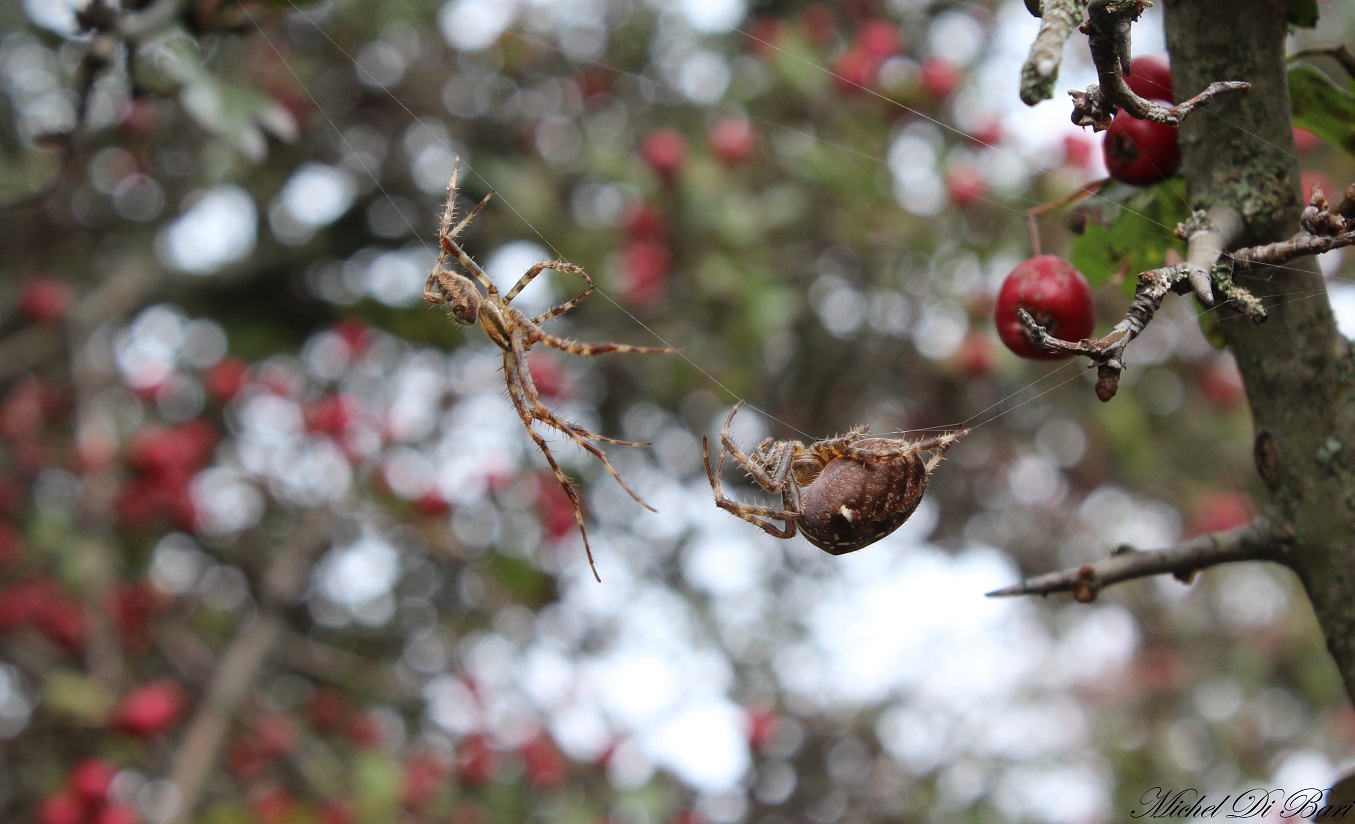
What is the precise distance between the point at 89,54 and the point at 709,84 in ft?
9.95

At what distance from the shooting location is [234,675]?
10.8 ft

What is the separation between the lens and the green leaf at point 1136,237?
3.98ft

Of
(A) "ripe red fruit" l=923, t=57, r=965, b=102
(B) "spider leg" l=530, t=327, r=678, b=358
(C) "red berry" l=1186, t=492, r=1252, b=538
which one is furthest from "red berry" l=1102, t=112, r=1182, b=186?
(C) "red berry" l=1186, t=492, r=1252, b=538

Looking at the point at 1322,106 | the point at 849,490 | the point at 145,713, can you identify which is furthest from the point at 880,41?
the point at 145,713

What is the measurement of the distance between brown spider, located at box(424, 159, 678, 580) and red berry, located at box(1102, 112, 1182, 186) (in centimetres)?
80

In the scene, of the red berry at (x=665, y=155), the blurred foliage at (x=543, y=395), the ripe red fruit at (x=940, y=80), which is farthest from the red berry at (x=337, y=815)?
the ripe red fruit at (x=940, y=80)

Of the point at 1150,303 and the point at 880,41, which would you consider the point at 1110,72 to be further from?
the point at 880,41

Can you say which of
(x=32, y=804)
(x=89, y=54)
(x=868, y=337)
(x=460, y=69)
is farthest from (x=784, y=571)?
(x=89, y=54)

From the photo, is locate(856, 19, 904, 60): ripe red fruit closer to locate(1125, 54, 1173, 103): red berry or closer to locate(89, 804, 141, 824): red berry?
locate(1125, 54, 1173, 103): red berry

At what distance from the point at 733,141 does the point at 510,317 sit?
238 centimetres

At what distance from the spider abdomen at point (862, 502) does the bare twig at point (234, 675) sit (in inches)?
98.7

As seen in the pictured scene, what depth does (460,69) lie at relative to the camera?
4590 millimetres

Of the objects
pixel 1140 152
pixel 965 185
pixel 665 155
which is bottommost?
pixel 1140 152

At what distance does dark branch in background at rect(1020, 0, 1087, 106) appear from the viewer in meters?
0.61
